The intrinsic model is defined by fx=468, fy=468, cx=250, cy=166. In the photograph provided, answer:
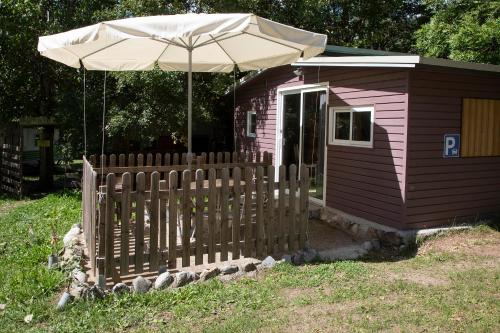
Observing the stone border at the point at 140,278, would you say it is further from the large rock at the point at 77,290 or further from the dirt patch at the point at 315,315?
the dirt patch at the point at 315,315

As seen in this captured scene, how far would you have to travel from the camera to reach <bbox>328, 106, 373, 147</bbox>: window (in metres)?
7.71

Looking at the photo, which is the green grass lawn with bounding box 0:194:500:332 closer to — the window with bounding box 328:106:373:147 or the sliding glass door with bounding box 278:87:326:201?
the window with bounding box 328:106:373:147

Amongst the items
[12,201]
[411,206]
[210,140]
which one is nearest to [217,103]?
[210,140]

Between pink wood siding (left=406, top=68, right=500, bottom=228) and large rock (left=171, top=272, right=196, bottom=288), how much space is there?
3617 millimetres

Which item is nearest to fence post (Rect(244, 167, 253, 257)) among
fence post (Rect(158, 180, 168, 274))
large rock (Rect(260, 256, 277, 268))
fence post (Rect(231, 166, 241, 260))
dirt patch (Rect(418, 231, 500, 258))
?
fence post (Rect(231, 166, 241, 260))

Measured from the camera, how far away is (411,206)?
7.08m

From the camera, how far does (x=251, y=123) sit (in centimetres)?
1189

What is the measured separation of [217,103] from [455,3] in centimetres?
772

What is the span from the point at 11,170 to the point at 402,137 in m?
10.4

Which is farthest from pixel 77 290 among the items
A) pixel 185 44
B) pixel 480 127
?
pixel 480 127

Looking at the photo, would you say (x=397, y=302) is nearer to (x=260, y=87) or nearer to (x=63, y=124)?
(x=260, y=87)

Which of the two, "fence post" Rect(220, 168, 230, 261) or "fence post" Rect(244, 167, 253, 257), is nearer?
"fence post" Rect(220, 168, 230, 261)

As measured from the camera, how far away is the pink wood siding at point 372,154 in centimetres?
707

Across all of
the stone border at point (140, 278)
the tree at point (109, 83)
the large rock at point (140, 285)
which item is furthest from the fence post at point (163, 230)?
the tree at point (109, 83)
